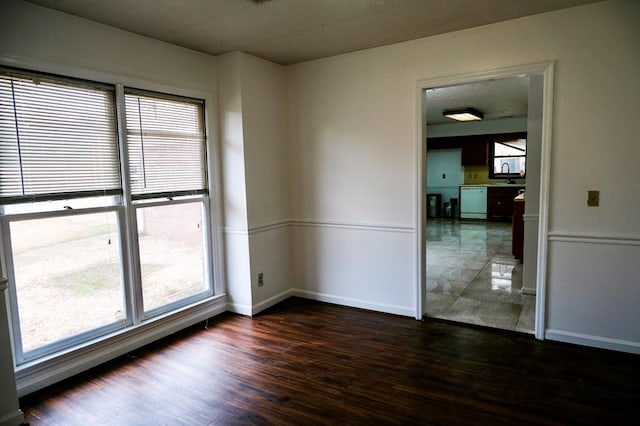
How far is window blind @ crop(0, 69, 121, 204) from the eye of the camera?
2.48 meters

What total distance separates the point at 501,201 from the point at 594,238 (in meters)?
7.08

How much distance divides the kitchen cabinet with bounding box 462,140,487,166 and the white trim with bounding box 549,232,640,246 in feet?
23.9

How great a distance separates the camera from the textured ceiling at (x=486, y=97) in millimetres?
5649

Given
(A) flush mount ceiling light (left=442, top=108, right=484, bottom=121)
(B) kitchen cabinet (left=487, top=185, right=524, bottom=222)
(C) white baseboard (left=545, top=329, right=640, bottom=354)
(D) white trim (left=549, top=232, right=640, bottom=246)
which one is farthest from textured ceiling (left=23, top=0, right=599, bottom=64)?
(B) kitchen cabinet (left=487, top=185, right=524, bottom=222)

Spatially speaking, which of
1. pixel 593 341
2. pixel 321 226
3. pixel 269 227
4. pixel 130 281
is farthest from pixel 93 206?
pixel 593 341

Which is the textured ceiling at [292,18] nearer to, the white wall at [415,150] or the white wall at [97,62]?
the white wall at [97,62]

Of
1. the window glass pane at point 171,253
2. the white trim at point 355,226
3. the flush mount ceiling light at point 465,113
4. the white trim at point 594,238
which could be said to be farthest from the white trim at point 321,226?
the flush mount ceiling light at point 465,113

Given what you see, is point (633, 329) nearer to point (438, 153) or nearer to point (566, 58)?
point (566, 58)

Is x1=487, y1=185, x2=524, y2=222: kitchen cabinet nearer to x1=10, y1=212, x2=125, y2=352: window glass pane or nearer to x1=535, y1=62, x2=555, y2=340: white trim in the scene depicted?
x1=535, y1=62, x2=555, y2=340: white trim

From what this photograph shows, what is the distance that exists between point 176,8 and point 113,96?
2.87ft

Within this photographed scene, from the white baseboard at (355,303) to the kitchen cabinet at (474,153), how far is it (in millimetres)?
7202

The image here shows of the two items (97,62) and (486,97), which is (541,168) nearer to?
(97,62)

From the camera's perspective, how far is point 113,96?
3.05m

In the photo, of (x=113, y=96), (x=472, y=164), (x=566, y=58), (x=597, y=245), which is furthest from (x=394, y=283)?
(x=472, y=164)
